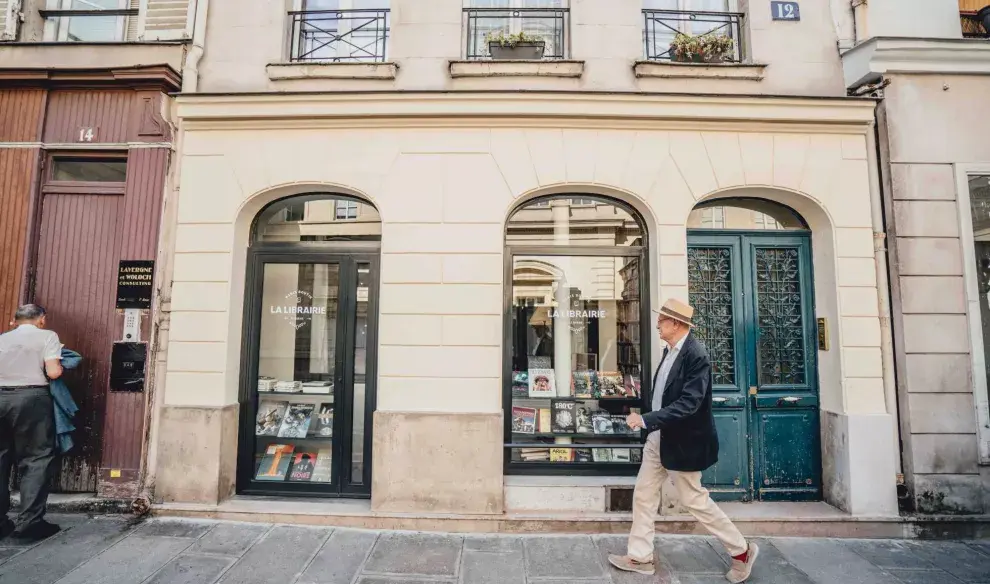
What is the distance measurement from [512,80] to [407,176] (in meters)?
1.62

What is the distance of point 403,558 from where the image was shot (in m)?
4.02

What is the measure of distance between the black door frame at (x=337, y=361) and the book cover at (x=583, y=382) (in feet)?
7.44

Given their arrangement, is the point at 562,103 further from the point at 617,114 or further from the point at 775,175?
the point at 775,175

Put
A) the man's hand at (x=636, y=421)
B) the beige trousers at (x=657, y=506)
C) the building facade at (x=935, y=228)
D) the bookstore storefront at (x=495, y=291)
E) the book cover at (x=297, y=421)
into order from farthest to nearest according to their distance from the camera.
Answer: the book cover at (x=297, y=421), the bookstore storefront at (x=495, y=291), the building facade at (x=935, y=228), the beige trousers at (x=657, y=506), the man's hand at (x=636, y=421)

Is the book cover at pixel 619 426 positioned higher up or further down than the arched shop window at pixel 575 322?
further down

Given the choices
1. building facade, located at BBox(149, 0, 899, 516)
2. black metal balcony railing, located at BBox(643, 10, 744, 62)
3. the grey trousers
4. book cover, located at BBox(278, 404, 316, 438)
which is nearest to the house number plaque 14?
building facade, located at BBox(149, 0, 899, 516)

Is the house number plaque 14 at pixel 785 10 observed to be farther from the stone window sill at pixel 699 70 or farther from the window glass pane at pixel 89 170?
the window glass pane at pixel 89 170

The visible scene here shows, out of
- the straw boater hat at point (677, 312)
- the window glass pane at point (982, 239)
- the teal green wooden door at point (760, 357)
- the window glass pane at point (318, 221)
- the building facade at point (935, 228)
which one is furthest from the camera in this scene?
the window glass pane at point (318, 221)

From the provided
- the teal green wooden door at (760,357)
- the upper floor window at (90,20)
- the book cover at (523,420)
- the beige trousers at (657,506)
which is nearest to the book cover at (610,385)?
the book cover at (523,420)

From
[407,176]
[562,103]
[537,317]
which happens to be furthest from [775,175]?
[407,176]

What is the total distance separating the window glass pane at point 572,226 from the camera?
5422 mm

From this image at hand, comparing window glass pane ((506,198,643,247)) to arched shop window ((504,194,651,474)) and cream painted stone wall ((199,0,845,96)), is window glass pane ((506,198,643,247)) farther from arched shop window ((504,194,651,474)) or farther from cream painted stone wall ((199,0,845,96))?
cream painted stone wall ((199,0,845,96))

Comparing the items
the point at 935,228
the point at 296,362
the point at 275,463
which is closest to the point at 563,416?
the point at 296,362

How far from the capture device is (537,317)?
17.7 ft
